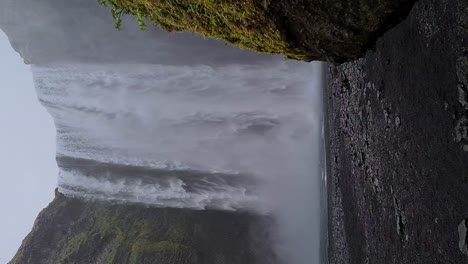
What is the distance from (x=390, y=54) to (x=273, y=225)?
11195 mm

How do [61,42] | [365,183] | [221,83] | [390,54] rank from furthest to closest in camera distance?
[61,42] → [221,83] → [365,183] → [390,54]

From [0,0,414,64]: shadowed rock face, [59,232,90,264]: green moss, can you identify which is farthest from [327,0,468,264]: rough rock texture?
[59,232,90,264]: green moss

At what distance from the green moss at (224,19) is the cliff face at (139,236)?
8.63 meters

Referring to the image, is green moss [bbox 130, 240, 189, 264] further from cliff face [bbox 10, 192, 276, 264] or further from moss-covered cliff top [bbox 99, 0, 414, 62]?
moss-covered cliff top [bbox 99, 0, 414, 62]

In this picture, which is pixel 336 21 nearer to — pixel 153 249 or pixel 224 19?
pixel 224 19

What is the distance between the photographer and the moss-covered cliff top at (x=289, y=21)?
257 centimetres

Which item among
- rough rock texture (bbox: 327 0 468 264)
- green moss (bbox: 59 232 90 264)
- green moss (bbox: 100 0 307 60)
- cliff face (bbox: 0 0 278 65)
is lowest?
green moss (bbox: 59 232 90 264)

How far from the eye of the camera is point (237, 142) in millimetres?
12594

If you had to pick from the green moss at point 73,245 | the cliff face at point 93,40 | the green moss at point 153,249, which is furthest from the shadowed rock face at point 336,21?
the green moss at point 73,245

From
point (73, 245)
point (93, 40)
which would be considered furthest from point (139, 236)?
point (93, 40)

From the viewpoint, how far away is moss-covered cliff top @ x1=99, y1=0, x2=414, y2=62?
2.57 metres

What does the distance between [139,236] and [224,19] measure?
9943 millimetres

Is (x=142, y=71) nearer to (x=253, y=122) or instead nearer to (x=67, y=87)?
(x=67, y=87)

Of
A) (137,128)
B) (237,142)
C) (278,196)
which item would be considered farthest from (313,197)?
(137,128)
